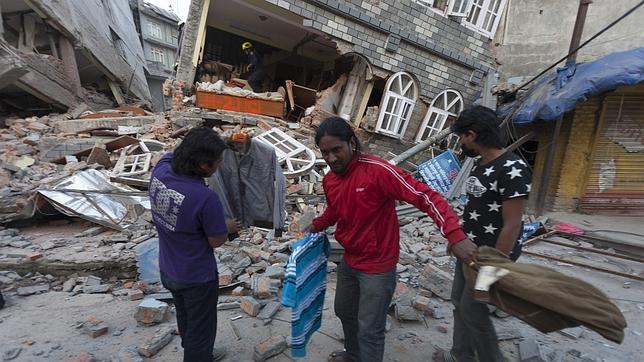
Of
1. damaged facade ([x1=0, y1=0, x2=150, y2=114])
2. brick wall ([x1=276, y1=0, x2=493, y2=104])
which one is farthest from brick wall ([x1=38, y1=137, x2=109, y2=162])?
brick wall ([x1=276, y1=0, x2=493, y2=104])

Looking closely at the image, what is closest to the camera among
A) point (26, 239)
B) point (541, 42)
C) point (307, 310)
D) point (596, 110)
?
point (307, 310)

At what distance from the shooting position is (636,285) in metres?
3.92

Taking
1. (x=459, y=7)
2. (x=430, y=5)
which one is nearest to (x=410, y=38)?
(x=430, y=5)

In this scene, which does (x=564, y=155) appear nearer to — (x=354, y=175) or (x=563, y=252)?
(x=563, y=252)

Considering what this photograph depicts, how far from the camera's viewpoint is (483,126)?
1.85m

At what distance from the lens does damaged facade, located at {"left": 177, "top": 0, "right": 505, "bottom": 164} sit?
8.10 meters

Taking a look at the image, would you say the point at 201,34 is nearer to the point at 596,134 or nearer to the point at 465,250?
the point at 465,250

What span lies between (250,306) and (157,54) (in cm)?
3170

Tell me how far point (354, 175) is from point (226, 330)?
1.93 metres

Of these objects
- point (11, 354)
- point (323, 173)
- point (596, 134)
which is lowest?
point (11, 354)

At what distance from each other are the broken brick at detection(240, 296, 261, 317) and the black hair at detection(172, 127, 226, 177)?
1682 mm

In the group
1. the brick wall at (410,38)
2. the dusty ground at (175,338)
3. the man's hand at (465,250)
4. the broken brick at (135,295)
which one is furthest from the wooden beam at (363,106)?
the man's hand at (465,250)

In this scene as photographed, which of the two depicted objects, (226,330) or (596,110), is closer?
(226,330)

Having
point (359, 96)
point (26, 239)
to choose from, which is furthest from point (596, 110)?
point (26, 239)
